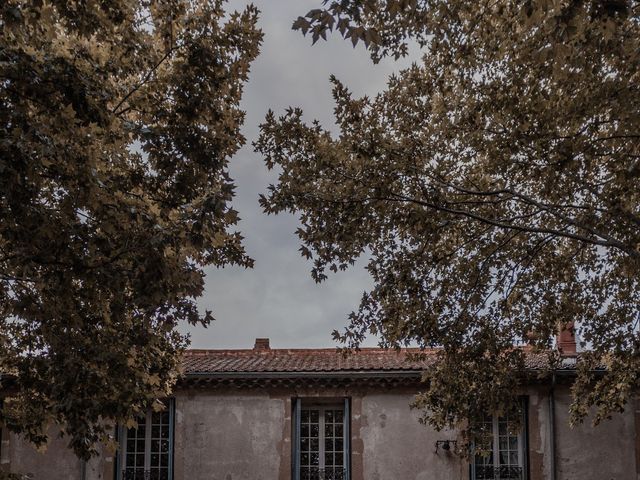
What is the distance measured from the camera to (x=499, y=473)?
1708 centimetres

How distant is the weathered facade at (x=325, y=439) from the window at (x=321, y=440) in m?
0.02

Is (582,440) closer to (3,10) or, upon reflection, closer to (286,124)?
(286,124)

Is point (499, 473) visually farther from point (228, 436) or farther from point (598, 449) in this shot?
point (228, 436)

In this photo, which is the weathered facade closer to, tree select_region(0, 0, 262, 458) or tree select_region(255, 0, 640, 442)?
tree select_region(255, 0, 640, 442)

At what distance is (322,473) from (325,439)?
73 centimetres

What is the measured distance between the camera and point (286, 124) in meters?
11.8

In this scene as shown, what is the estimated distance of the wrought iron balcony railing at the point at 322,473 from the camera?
17391 mm

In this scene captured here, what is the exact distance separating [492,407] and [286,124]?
557 centimetres

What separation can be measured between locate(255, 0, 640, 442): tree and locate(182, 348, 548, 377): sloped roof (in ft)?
9.83

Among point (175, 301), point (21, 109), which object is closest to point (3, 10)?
point (21, 109)

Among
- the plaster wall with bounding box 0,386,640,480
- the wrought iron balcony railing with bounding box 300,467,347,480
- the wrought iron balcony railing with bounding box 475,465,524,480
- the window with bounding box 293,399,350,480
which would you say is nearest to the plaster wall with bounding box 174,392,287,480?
the plaster wall with bounding box 0,386,640,480

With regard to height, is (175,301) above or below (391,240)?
below

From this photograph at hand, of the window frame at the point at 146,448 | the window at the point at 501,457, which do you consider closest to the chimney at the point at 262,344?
the window frame at the point at 146,448

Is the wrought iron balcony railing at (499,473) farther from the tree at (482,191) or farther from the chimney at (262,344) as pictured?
the chimney at (262,344)
